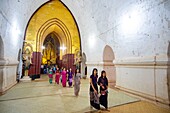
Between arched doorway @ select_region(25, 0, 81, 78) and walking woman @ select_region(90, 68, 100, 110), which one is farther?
arched doorway @ select_region(25, 0, 81, 78)

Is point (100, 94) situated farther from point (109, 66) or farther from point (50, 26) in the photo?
point (50, 26)

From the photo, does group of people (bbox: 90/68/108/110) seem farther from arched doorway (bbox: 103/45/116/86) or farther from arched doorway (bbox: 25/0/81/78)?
arched doorway (bbox: 25/0/81/78)

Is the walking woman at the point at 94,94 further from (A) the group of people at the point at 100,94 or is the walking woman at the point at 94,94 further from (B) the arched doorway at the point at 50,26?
(B) the arched doorway at the point at 50,26

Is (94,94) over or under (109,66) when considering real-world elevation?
under

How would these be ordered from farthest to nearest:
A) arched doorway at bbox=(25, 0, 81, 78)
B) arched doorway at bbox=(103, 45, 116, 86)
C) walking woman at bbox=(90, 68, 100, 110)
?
arched doorway at bbox=(25, 0, 81, 78)
arched doorway at bbox=(103, 45, 116, 86)
walking woman at bbox=(90, 68, 100, 110)

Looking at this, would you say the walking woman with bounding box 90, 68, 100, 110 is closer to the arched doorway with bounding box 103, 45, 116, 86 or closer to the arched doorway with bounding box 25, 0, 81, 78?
the arched doorway with bounding box 103, 45, 116, 86

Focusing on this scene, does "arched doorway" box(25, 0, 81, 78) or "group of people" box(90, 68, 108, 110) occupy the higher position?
"arched doorway" box(25, 0, 81, 78)

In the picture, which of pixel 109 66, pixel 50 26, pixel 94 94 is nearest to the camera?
pixel 94 94

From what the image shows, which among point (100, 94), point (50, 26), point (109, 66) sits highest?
point (50, 26)

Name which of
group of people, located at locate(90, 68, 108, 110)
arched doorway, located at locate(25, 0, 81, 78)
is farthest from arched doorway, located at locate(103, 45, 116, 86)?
arched doorway, located at locate(25, 0, 81, 78)

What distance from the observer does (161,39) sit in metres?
3.89

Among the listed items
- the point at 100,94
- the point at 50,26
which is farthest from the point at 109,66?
the point at 50,26

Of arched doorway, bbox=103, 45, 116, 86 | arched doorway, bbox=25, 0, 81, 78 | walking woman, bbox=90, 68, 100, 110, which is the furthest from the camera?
arched doorway, bbox=25, 0, 81, 78

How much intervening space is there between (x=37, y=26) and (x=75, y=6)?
16.1 feet
